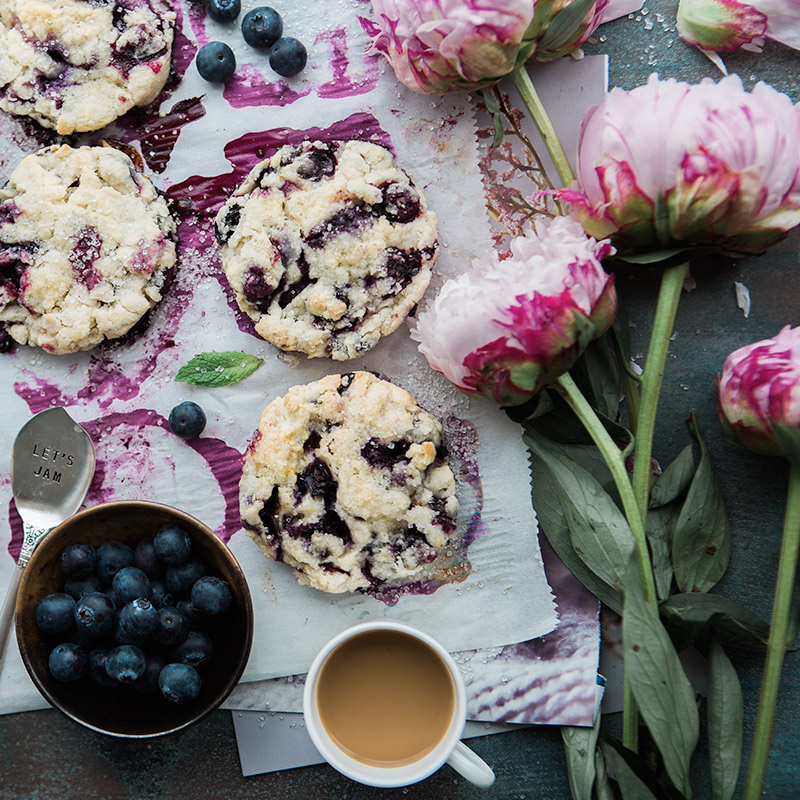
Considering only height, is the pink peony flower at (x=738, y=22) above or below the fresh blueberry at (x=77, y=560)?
above

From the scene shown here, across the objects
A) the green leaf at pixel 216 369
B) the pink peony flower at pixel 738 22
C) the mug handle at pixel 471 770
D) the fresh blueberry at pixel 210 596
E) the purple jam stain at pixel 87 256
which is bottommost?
the mug handle at pixel 471 770

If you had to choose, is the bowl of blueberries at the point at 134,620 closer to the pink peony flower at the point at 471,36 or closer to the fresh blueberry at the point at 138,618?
the fresh blueberry at the point at 138,618

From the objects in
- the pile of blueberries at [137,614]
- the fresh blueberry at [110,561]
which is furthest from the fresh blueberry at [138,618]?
the fresh blueberry at [110,561]

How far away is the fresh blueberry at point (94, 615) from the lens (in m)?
1.39

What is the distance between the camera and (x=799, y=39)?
157 cm

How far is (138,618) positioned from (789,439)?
1213 millimetres

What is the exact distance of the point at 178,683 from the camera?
1.40 metres

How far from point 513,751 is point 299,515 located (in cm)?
69

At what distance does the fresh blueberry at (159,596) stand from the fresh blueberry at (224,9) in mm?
1214

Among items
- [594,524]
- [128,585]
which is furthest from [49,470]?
[594,524]

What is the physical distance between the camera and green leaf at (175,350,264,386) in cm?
164

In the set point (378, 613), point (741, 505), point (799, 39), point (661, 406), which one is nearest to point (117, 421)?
point (378, 613)

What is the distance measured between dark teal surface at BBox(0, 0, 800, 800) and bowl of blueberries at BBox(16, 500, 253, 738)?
20 cm

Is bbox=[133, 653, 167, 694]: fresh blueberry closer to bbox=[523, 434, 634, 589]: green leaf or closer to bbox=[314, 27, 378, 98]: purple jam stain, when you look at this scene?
bbox=[523, 434, 634, 589]: green leaf
